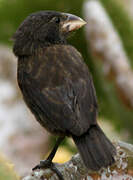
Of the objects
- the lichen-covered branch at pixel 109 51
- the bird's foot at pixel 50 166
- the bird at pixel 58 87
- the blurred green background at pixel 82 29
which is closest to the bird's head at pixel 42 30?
the bird at pixel 58 87

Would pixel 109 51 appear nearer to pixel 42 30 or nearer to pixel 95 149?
pixel 42 30

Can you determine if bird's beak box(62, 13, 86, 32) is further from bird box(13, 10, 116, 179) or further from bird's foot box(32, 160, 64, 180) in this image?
bird's foot box(32, 160, 64, 180)

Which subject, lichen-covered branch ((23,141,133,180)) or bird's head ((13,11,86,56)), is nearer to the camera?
lichen-covered branch ((23,141,133,180))

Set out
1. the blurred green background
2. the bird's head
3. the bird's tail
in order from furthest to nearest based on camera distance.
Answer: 1. the blurred green background
2. the bird's head
3. the bird's tail

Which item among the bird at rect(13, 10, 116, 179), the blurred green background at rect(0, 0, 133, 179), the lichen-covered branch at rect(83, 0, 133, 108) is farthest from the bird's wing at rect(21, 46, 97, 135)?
the blurred green background at rect(0, 0, 133, 179)

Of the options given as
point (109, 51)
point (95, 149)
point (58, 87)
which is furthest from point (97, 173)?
point (109, 51)

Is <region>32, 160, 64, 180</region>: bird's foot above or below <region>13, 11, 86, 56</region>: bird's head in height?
below

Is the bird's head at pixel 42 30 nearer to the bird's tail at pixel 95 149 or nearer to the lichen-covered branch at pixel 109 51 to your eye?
the bird's tail at pixel 95 149
